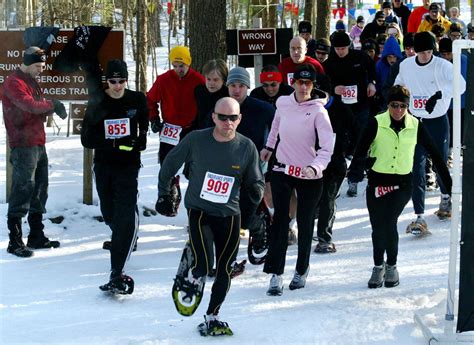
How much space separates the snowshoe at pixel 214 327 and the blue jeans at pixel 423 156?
3744mm

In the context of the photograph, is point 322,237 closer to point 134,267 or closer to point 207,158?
point 134,267

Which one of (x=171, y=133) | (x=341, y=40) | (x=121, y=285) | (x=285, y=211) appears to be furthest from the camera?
(x=341, y=40)

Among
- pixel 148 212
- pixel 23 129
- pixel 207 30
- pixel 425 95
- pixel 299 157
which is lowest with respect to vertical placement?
pixel 148 212

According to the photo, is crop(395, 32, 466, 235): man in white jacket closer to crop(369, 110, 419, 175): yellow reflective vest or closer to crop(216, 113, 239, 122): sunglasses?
crop(369, 110, 419, 175): yellow reflective vest

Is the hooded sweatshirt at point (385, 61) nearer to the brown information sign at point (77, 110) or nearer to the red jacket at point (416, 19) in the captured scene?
the brown information sign at point (77, 110)

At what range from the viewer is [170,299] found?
23.2 ft

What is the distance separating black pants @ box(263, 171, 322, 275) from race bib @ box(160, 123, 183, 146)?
2044 millimetres

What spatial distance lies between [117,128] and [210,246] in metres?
1.77

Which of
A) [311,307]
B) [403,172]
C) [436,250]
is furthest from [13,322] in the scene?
[436,250]

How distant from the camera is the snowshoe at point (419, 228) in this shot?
356 inches

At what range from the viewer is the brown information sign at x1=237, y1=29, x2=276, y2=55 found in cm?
1088

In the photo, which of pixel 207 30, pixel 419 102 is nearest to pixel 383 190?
pixel 419 102

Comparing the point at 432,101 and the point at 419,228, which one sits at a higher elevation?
the point at 432,101

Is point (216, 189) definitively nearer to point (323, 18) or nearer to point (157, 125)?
point (157, 125)
